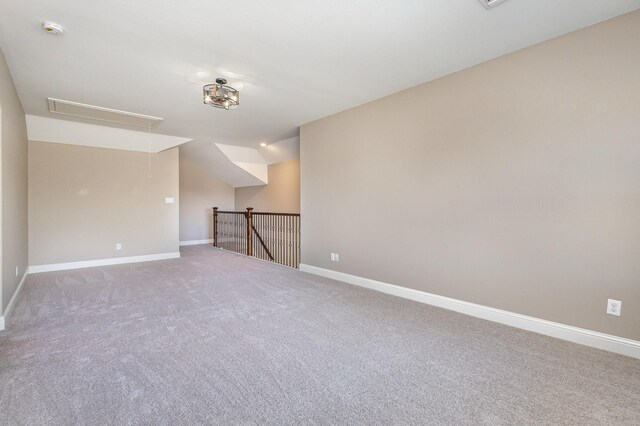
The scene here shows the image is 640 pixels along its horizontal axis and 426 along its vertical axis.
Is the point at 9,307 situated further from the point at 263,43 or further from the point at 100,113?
the point at 263,43

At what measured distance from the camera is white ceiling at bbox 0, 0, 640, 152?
2.04 metres

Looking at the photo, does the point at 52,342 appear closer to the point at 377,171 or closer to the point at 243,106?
the point at 243,106

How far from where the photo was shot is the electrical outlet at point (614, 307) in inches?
86.0

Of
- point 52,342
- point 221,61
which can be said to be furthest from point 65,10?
point 52,342

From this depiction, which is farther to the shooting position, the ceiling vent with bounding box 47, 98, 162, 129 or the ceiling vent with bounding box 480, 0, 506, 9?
the ceiling vent with bounding box 47, 98, 162, 129

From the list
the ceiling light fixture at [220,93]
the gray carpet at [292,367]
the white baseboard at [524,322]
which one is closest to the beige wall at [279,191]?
the white baseboard at [524,322]

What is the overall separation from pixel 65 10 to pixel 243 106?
209 centimetres

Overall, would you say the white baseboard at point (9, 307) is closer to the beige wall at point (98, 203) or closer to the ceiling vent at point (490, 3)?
the beige wall at point (98, 203)

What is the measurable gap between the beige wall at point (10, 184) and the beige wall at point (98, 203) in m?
1.10

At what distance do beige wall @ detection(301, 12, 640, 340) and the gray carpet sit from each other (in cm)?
41

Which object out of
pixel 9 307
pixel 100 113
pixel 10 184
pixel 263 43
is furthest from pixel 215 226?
pixel 263 43

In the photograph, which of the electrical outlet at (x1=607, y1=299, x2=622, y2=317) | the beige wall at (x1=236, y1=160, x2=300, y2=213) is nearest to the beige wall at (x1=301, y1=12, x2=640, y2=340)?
the electrical outlet at (x1=607, y1=299, x2=622, y2=317)

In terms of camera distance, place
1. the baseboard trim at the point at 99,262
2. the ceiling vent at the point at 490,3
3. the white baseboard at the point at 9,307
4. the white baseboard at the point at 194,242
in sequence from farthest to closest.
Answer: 1. the white baseboard at the point at 194,242
2. the baseboard trim at the point at 99,262
3. the white baseboard at the point at 9,307
4. the ceiling vent at the point at 490,3

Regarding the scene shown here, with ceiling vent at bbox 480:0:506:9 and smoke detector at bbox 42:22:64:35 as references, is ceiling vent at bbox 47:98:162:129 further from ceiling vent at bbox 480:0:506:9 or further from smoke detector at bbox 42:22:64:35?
ceiling vent at bbox 480:0:506:9
